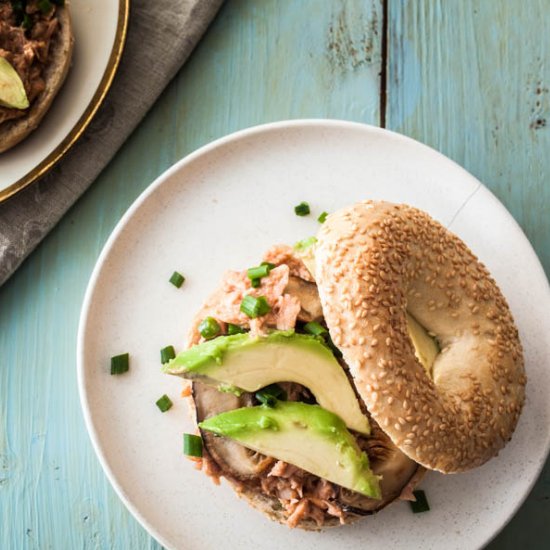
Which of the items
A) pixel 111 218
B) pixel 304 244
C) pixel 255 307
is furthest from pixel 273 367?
pixel 111 218

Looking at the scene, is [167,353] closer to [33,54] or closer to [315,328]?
[315,328]

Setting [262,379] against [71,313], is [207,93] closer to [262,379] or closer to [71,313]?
[71,313]

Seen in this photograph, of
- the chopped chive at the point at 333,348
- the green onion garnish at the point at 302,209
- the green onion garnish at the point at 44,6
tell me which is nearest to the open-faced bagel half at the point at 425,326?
the chopped chive at the point at 333,348

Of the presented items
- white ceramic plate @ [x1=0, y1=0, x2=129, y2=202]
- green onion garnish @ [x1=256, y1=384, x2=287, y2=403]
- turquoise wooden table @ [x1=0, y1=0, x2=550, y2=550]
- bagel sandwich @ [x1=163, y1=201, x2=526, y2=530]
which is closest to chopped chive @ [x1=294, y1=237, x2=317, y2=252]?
bagel sandwich @ [x1=163, y1=201, x2=526, y2=530]

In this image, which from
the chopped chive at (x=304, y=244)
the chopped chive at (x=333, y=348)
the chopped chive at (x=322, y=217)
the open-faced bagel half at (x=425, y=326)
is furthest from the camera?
the chopped chive at (x=322, y=217)

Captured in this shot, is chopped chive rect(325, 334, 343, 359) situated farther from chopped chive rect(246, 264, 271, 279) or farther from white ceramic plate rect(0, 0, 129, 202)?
white ceramic plate rect(0, 0, 129, 202)

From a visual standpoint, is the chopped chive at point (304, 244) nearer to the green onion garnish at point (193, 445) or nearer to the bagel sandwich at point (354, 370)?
the bagel sandwich at point (354, 370)

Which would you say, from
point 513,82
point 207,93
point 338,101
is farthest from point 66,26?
point 513,82
